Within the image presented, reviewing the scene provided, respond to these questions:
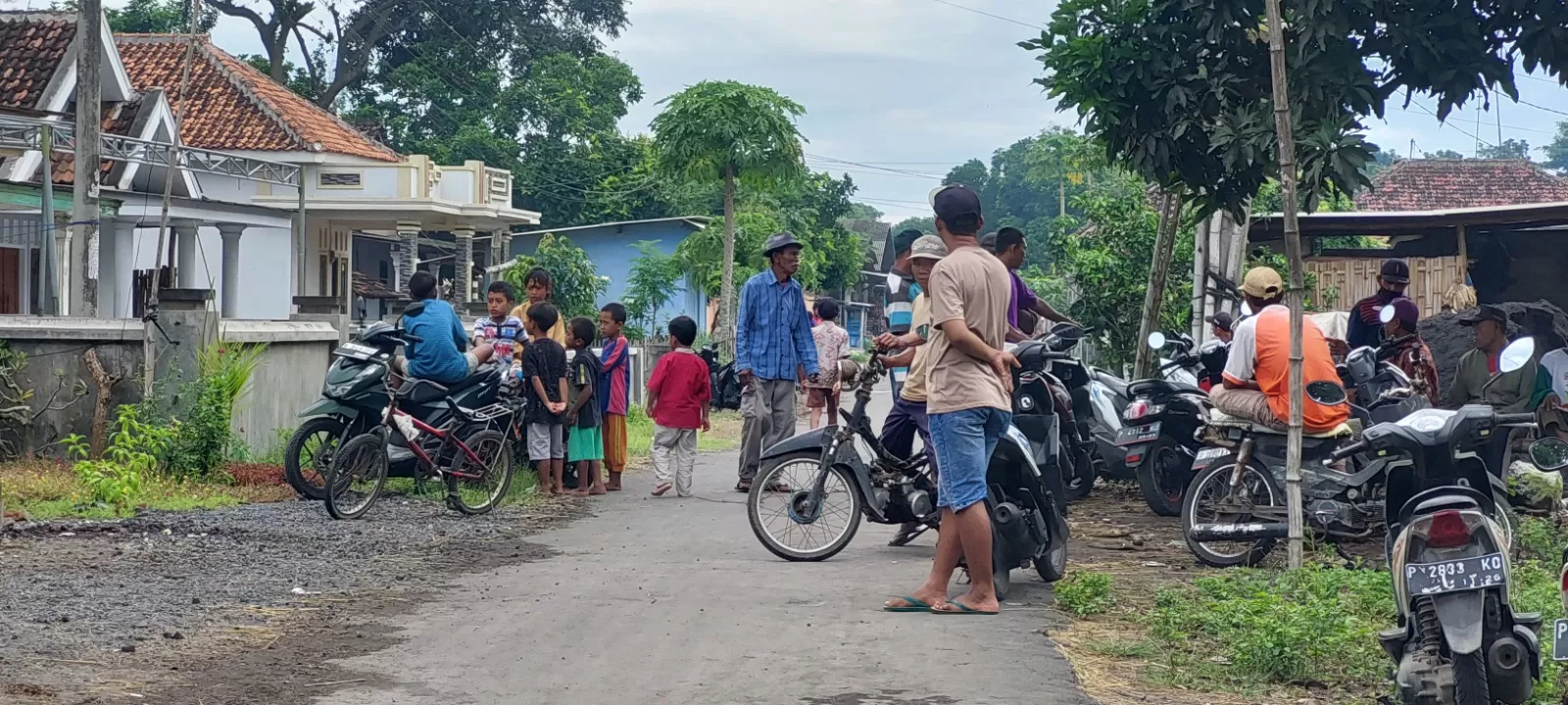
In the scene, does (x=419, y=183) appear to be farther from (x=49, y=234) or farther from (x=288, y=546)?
(x=288, y=546)

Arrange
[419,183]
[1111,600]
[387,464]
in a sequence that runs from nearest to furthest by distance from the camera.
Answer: [1111,600] → [387,464] → [419,183]

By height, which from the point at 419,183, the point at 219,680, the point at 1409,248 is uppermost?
the point at 419,183

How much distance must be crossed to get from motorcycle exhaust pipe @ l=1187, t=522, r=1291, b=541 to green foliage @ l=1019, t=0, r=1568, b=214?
2.69 metres

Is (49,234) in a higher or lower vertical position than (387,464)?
higher

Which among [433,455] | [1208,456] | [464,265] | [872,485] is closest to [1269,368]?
[1208,456]

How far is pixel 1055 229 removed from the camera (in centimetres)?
2350

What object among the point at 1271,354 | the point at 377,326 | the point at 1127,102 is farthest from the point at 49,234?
the point at 1271,354

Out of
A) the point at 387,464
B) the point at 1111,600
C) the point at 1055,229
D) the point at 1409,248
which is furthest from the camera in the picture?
the point at 1055,229

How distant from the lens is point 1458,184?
46344 mm

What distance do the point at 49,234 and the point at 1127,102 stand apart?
18.3 meters

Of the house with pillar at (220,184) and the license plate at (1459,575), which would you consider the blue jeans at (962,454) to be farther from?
the house with pillar at (220,184)

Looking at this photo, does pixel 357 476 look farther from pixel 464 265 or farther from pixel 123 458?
pixel 464 265

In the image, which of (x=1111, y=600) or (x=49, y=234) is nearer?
(x=1111, y=600)

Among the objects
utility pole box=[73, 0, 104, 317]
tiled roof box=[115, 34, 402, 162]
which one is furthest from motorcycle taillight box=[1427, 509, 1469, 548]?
tiled roof box=[115, 34, 402, 162]
